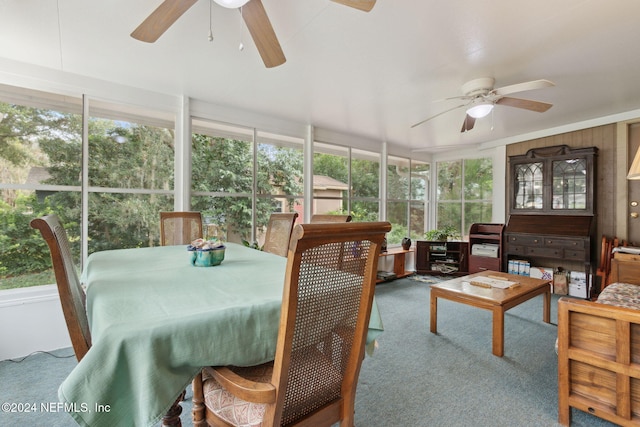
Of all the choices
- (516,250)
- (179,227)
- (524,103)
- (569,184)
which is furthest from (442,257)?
(179,227)

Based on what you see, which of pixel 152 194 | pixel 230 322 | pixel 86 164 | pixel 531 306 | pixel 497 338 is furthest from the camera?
pixel 531 306

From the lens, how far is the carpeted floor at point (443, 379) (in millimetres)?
1711

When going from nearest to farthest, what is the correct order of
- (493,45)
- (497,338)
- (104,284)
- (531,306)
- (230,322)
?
1. (230,322)
2. (104,284)
3. (493,45)
4. (497,338)
5. (531,306)

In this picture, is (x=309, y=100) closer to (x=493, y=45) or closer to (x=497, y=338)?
(x=493, y=45)

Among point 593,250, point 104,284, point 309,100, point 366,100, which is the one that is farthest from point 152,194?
point 593,250

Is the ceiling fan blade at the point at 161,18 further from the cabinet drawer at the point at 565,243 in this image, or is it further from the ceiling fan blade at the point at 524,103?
the cabinet drawer at the point at 565,243

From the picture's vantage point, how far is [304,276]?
82 centimetres

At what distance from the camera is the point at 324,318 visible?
93cm

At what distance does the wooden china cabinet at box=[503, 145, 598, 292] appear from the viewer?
4066mm

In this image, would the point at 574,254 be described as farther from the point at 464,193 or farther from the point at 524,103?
the point at 524,103

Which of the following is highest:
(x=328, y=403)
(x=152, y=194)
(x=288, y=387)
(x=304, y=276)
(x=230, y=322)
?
(x=152, y=194)

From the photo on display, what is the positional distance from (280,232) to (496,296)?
195cm

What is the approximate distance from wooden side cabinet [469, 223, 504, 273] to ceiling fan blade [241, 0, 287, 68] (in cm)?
455

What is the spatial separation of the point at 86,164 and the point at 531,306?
5209 mm
